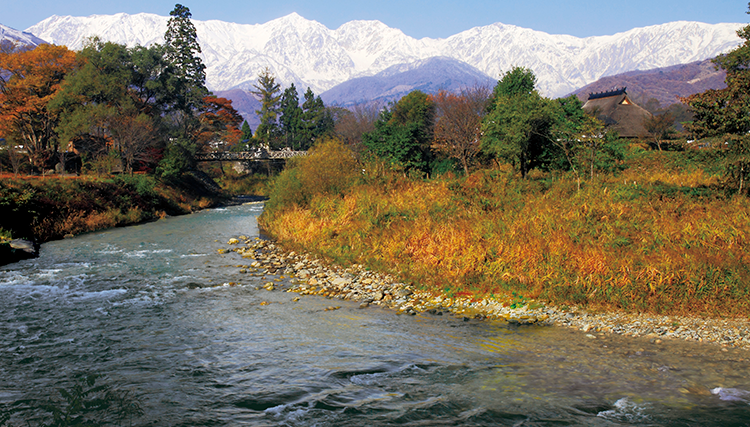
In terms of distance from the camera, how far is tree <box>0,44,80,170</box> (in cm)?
4774

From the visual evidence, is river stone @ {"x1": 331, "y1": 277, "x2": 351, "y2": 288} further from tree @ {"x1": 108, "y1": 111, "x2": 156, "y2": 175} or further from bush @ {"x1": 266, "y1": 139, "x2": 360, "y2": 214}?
tree @ {"x1": 108, "y1": 111, "x2": 156, "y2": 175}

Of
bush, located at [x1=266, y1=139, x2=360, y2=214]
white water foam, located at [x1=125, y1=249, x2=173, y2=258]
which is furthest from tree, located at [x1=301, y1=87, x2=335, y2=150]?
white water foam, located at [x1=125, y1=249, x2=173, y2=258]

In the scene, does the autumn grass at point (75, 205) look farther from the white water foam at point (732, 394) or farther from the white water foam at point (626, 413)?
the white water foam at point (732, 394)

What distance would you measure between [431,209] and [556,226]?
19.3ft

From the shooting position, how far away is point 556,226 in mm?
16344

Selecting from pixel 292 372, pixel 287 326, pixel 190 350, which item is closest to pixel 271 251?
pixel 287 326

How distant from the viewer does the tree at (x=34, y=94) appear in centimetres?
4774

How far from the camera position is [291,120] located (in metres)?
94.7

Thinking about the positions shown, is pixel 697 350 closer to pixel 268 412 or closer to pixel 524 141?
pixel 268 412

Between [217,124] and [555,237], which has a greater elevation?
[217,124]

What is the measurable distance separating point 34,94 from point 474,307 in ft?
186

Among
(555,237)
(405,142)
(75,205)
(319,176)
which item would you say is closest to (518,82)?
(405,142)

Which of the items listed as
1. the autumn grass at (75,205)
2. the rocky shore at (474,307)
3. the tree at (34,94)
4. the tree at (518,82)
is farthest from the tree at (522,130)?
the tree at (34,94)

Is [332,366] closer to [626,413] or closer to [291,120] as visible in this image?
[626,413]
